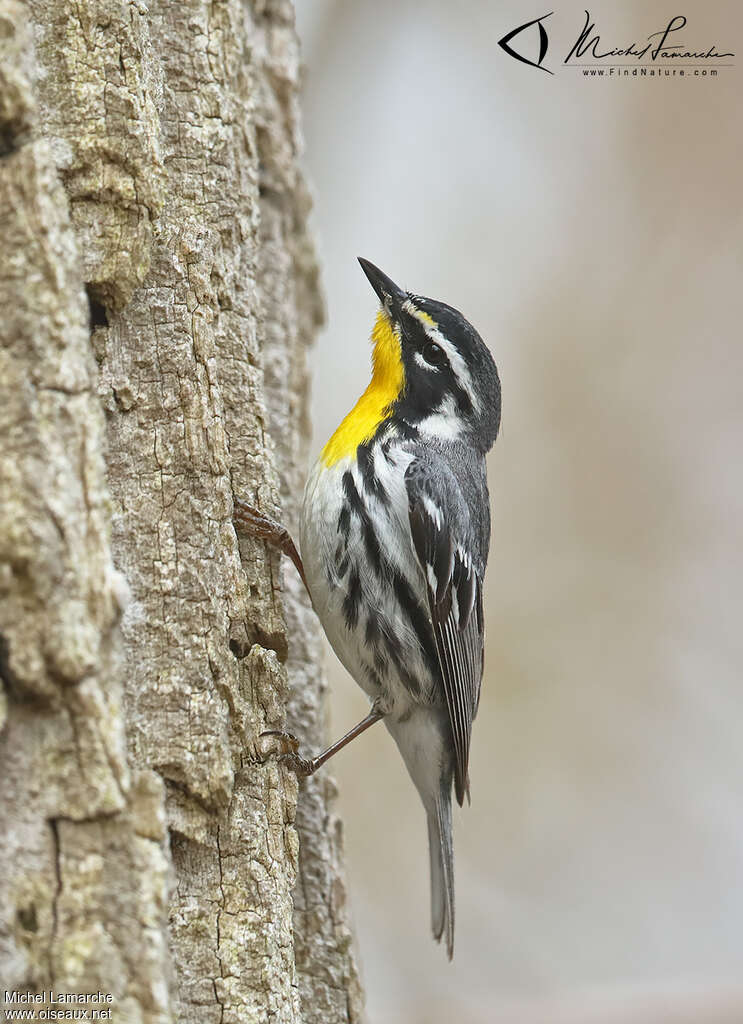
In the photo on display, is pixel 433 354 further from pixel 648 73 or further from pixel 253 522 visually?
pixel 648 73

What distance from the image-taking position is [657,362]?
21.4ft

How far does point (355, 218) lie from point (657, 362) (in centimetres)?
211

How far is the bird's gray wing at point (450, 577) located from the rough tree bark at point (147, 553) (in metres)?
0.50

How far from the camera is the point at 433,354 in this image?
3973 millimetres

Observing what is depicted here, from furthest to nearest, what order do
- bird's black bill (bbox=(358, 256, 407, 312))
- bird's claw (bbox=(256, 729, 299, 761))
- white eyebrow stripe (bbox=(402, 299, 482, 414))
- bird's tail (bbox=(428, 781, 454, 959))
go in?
bird's black bill (bbox=(358, 256, 407, 312)), white eyebrow stripe (bbox=(402, 299, 482, 414)), bird's tail (bbox=(428, 781, 454, 959)), bird's claw (bbox=(256, 729, 299, 761))

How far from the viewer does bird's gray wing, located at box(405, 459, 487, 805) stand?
3582 millimetres

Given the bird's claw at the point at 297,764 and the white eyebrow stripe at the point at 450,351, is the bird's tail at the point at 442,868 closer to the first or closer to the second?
the bird's claw at the point at 297,764

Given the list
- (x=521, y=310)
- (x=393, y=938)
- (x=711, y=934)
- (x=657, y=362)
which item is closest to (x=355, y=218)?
(x=521, y=310)

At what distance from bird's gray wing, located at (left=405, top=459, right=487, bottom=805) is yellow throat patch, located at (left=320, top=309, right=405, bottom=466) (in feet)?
0.86

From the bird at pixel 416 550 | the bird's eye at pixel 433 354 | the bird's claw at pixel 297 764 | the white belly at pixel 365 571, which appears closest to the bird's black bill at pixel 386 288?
the bird at pixel 416 550

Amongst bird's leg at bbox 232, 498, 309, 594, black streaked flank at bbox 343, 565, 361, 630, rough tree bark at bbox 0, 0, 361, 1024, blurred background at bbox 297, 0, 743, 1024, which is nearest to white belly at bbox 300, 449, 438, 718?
black streaked flank at bbox 343, 565, 361, 630

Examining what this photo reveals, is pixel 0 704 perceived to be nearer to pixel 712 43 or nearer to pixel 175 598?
pixel 175 598

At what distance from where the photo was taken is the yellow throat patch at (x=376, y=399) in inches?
147
